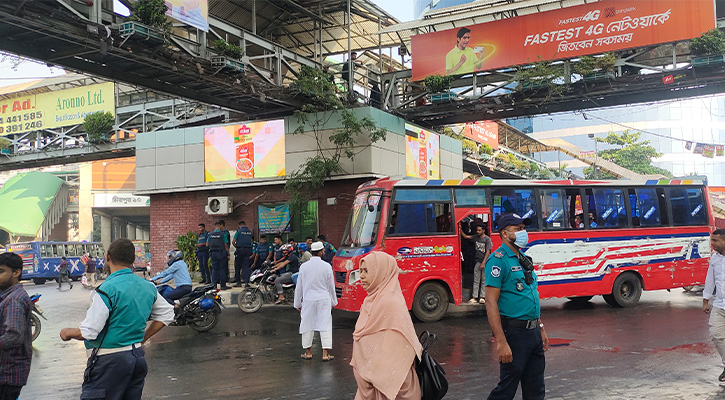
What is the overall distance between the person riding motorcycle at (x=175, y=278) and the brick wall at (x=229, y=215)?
7.41 metres

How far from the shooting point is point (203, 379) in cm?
713

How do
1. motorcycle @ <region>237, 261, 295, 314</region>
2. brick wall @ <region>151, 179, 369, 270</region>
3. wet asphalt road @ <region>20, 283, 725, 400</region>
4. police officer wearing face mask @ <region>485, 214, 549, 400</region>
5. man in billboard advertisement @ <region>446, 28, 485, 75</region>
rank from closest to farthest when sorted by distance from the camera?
police officer wearing face mask @ <region>485, 214, 549, 400</region>
wet asphalt road @ <region>20, 283, 725, 400</region>
motorcycle @ <region>237, 261, 295, 314</region>
man in billboard advertisement @ <region>446, 28, 485, 75</region>
brick wall @ <region>151, 179, 369, 270</region>

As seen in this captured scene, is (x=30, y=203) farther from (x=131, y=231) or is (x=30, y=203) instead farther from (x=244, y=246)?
(x=244, y=246)

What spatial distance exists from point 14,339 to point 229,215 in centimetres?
1547

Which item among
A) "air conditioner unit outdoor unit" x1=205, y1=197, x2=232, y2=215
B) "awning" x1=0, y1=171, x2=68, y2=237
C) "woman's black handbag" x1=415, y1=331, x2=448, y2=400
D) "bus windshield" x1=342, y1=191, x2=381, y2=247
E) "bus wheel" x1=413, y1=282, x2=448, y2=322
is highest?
"awning" x1=0, y1=171, x2=68, y2=237

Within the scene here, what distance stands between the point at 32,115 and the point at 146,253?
56.7 feet

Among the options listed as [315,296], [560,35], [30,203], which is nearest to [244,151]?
[560,35]

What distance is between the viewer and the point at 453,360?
7910mm

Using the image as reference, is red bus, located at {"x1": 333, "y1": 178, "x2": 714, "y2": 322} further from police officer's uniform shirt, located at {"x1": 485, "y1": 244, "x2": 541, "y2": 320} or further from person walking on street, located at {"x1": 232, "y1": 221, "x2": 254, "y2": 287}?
police officer's uniform shirt, located at {"x1": 485, "y1": 244, "x2": 541, "y2": 320}

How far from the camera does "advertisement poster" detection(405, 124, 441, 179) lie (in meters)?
19.3

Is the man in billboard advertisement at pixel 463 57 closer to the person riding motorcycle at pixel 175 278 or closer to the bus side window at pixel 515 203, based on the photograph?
the bus side window at pixel 515 203

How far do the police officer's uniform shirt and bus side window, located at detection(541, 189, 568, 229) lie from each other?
8487mm

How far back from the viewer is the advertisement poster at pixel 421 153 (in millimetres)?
19266

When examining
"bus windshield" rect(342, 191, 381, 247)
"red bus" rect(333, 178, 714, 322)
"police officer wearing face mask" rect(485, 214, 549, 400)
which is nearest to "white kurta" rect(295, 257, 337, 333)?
"red bus" rect(333, 178, 714, 322)
